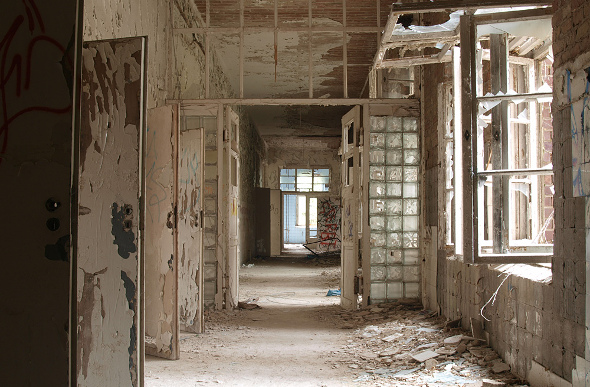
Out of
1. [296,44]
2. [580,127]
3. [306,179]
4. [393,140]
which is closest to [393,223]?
[393,140]

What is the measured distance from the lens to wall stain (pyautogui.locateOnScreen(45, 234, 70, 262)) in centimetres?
154

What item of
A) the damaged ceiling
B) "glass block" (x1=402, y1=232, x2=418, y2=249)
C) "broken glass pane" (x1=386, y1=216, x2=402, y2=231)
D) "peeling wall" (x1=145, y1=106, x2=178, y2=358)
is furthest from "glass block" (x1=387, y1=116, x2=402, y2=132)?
"peeling wall" (x1=145, y1=106, x2=178, y2=358)

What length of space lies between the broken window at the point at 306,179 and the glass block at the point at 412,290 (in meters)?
11.7

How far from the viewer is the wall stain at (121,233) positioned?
2.62 m

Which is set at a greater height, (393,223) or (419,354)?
(393,223)

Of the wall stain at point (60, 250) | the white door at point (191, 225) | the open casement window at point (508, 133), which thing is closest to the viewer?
the wall stain at point (60, 250)

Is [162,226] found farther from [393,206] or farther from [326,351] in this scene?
[393,206]

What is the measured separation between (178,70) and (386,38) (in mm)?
2940

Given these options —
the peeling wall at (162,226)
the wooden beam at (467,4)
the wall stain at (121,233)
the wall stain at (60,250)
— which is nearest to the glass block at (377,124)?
the wooden beam at (467,4)

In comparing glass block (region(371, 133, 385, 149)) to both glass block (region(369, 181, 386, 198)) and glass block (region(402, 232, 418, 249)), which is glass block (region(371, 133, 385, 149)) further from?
glass block (region(402, 232, 418, 249))

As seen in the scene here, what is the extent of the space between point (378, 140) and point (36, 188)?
4.97 m

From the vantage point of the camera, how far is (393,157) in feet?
20.1

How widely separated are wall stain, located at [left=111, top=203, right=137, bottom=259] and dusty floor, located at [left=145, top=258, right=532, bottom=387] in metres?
1.29

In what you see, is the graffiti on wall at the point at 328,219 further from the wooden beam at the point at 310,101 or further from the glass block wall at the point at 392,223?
the wooden beam at the point at 310,101
